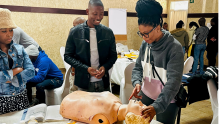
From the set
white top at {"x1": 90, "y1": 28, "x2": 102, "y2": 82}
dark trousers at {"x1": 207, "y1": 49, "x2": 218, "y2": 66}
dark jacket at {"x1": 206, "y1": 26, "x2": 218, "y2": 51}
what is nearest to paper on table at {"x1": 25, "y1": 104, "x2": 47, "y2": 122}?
white top at {"x1": 90, "y1": 28, "x2": 102, "y2": 82}

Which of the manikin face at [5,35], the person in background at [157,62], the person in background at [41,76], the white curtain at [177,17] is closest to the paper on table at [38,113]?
the manikin face at [5,35]

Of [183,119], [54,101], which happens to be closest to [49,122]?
[54,101]

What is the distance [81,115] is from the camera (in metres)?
1.42

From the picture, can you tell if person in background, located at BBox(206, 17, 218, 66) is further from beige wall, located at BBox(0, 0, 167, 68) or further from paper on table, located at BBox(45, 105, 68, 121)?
paper on table, located at BBox(45, 105, 68, 121)

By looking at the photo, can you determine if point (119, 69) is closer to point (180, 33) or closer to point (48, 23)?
point (180, 33)

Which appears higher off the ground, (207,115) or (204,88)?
(204,88)

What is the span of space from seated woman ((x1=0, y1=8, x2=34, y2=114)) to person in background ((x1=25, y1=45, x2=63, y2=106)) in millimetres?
969

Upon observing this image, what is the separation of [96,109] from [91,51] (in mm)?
627

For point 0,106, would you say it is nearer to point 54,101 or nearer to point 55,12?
point 54,101

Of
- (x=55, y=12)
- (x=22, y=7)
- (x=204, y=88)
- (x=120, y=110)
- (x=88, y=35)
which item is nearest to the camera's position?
(x=120, y=110)

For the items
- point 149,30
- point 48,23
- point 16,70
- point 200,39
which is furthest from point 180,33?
point 16,70

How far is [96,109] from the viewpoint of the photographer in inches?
54.7

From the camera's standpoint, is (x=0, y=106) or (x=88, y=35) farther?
Result: (x=88, y=35)

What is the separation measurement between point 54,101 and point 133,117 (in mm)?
1654
